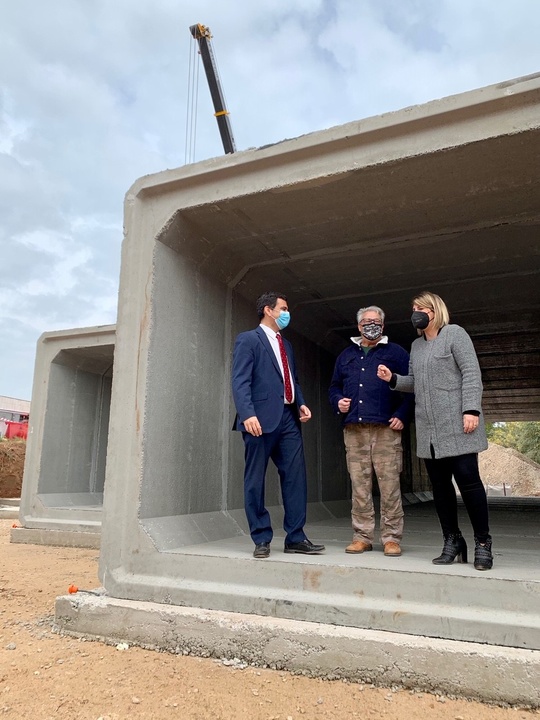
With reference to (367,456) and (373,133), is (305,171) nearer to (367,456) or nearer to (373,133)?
(373,133)

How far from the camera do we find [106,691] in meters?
2.63

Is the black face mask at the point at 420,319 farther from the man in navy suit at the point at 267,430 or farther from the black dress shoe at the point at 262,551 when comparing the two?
the black dress shoe at the point at 262,551

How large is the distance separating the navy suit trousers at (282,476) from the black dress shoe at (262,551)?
3 centimetres

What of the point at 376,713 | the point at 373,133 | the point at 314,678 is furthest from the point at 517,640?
the point at 373,133

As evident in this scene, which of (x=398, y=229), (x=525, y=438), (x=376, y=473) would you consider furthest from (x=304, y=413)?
(x=525, y=438)

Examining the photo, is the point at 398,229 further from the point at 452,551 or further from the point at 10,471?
the point at 10,471

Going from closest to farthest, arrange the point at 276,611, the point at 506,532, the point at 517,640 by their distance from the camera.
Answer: the point at 517,640, the point at 276,611, the point at 506,532

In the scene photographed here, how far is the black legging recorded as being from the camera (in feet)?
9.58

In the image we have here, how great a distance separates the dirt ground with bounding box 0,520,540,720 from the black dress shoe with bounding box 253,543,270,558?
0.60m

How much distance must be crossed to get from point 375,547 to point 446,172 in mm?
2517

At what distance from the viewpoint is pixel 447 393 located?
10.1 ft

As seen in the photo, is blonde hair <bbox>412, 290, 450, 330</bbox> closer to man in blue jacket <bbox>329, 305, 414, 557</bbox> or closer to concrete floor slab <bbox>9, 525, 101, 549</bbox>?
man in blue jacket <bbox>329, 305, 414, 557</bbox>

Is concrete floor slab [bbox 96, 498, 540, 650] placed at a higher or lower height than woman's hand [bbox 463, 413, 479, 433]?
lower

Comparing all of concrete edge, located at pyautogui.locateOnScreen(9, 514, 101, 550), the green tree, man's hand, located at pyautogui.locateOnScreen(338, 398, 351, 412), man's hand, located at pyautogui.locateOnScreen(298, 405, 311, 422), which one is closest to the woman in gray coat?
man's hand, located at pyautogui.locateOnScreen(338, 398, 351, 412)
